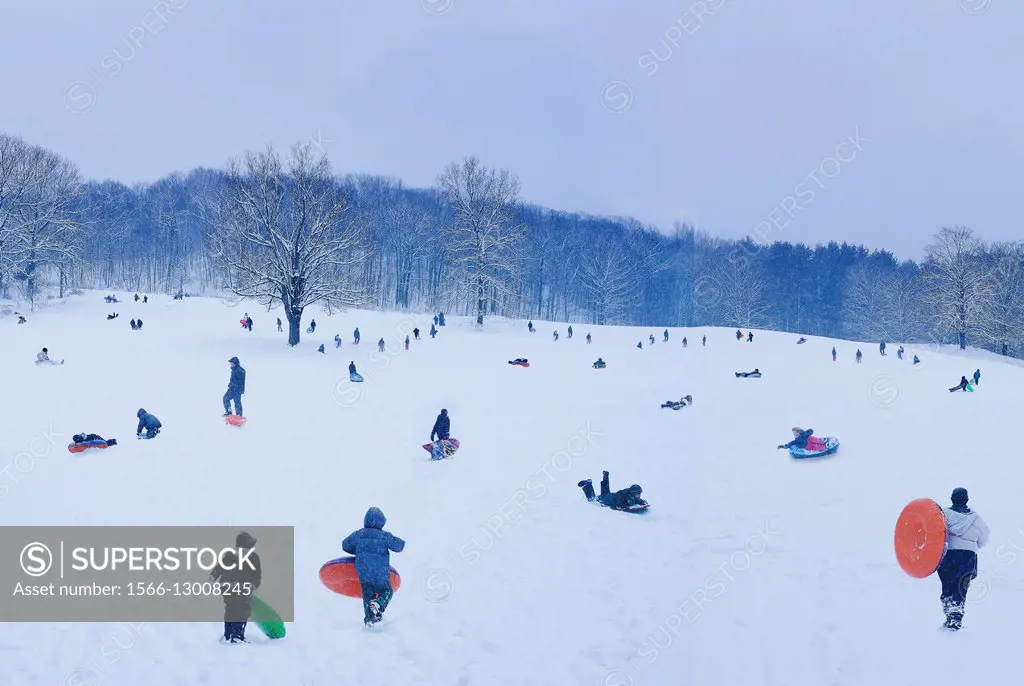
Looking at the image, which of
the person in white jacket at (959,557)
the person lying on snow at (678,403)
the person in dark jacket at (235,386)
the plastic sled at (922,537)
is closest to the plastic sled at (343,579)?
the plastic sled at (922,537)

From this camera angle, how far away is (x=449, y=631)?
7.92 metres

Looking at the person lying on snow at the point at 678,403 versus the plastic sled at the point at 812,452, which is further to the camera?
the person lying on snow at the point at 678,403

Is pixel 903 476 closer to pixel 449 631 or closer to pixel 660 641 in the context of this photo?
pixel 660 641

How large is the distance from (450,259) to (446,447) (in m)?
41.0

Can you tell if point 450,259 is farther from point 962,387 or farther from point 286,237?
point 962,387

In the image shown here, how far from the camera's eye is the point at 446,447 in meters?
16.3

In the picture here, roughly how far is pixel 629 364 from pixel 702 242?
74.6 meters

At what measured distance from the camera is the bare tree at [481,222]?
5306 centimetres

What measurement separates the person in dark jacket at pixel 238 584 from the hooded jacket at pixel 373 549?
1.11 m

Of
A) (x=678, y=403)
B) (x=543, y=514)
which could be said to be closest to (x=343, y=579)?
(x=543, y=514)

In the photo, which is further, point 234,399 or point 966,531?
point 234,399

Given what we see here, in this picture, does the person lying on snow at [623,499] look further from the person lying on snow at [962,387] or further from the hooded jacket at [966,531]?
the person lying on snow at [962,387]

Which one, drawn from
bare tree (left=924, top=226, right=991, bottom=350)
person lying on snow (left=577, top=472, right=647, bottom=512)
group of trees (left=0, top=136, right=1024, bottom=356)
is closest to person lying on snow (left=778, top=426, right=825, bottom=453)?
person lying on snow (left=577, top=472, right=647, bottom=512)

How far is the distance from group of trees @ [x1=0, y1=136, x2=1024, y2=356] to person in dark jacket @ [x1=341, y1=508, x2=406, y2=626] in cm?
2928
